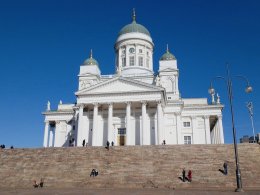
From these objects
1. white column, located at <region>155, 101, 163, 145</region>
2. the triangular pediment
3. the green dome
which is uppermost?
the green dome

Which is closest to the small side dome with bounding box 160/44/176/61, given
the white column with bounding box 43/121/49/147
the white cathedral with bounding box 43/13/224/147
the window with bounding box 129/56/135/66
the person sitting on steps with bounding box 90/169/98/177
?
the white cathedral with bounding box 43/13/224/147

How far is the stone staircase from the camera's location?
23.1 metres

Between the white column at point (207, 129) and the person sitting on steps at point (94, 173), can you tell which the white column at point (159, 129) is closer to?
the white column at point (207, 129)

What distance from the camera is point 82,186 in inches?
914

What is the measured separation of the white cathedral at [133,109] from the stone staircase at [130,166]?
31.8 ft

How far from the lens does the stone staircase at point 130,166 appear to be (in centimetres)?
2312

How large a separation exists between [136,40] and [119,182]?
3628 cm

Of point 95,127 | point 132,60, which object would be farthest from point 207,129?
point 132,60

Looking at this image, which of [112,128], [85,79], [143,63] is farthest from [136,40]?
[112,128]

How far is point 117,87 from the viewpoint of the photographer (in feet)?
138

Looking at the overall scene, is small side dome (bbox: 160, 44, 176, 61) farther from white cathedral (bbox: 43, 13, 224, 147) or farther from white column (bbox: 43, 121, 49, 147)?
white column (bbox: 43, 121, 49, 147)

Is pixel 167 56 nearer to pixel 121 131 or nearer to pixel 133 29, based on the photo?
pixel 133 29

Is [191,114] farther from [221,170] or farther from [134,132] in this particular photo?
[221,170]

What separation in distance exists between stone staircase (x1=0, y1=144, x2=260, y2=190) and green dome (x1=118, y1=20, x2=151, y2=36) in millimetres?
31411
